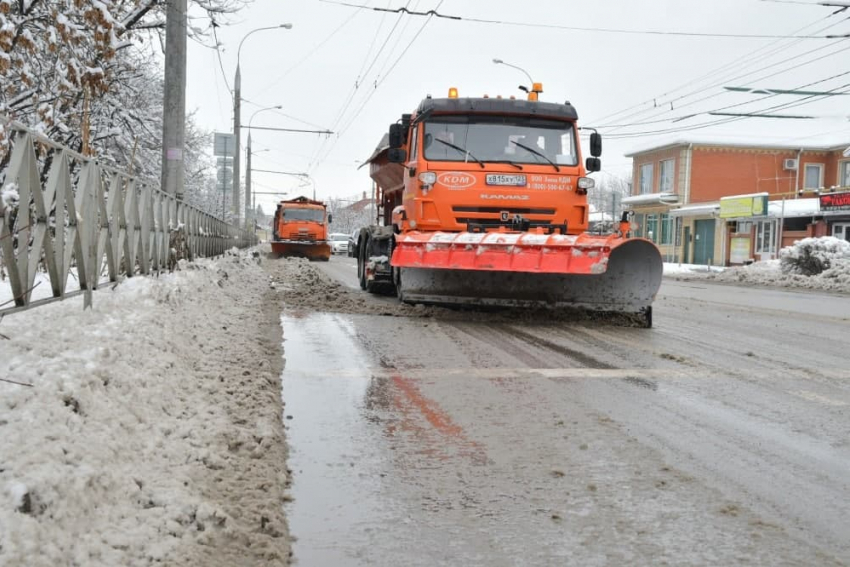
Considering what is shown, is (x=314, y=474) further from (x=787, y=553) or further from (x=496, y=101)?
(x=496, y=101)

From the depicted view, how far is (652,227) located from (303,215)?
2439 cm

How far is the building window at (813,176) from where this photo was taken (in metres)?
42.2

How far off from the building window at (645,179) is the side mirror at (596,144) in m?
38.1

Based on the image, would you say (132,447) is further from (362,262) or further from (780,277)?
(780,277)

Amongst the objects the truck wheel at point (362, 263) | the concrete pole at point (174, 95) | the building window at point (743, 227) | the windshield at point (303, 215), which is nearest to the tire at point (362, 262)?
the truck wheel at point (362, 263)

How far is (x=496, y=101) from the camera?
10742 mm

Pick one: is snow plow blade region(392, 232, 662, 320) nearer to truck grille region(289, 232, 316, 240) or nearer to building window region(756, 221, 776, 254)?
truck grille region(289, 232, 316, 240)

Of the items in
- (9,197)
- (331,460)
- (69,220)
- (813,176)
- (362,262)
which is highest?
(813,176)

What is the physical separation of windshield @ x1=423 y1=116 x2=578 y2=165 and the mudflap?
5.65 feet

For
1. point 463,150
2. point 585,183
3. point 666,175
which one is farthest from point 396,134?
point 666,175

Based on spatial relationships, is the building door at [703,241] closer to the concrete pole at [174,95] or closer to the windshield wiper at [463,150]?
the windshield wiper at [463,150]

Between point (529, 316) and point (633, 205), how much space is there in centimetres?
4173

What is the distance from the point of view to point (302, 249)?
33000 millimetres

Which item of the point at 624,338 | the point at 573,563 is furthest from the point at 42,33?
the point at 573,563
